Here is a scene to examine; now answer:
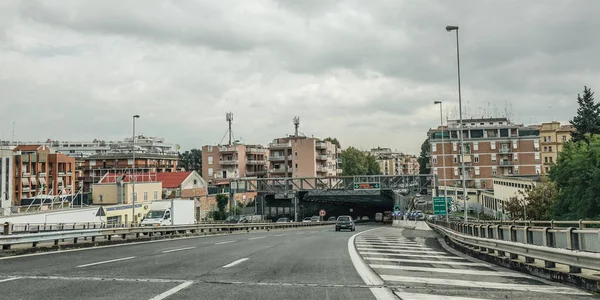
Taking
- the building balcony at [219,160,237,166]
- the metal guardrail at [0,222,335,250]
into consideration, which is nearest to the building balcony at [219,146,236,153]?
the building balcony at [219,160,237,166]

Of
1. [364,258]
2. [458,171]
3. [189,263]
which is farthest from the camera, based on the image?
[458,171]

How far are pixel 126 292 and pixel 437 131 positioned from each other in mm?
100802

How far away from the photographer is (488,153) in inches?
3947

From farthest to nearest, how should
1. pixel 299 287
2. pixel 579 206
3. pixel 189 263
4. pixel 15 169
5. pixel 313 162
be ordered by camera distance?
pixel 313 162 → pixel 15 169 → pixel 579 206 → pixel 189 263 → pixel 299 287

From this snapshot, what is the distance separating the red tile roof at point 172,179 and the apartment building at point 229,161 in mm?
19548

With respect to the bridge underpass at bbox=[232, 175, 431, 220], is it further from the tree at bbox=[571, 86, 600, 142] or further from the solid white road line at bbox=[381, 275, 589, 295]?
the solid white road line at bbox=[381, 275, 589, 295]

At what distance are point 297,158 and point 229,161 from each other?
15.8 m

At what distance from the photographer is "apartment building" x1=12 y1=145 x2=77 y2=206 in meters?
87.4

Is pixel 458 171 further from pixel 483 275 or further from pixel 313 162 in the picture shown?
pixel 483 275

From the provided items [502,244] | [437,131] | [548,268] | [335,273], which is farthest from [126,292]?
[437,131]

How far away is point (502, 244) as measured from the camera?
12727 mm

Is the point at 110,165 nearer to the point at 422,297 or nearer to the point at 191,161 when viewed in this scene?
the point at 191,161

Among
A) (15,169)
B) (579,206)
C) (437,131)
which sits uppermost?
(437,131)

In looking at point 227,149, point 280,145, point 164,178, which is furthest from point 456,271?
point 280,145
